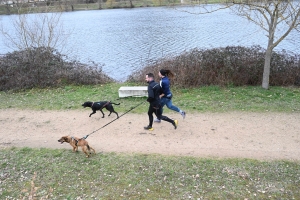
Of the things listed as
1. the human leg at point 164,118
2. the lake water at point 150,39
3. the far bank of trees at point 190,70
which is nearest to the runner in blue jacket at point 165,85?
the human leg at point 164,118

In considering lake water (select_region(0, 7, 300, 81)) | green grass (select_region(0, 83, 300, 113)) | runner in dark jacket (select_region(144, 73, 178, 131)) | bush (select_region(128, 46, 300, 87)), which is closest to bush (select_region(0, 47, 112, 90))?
green grass (select_region(0, 83, 300, 113))

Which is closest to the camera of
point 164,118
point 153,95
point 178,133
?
point 153,95

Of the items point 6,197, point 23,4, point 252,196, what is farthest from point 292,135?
point 23,4

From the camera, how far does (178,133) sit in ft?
27.5

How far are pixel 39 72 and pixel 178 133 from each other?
30.2 ft

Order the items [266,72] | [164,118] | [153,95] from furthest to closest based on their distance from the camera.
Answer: [266,72], [164,118], [153,95]

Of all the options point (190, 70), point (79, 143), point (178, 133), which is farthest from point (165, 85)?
point (190, 70)

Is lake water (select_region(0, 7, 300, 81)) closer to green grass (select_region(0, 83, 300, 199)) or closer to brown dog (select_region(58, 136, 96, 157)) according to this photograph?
brown dog (select_region(58, 136, 96, 157))

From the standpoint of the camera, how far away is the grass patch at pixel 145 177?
5.90 m

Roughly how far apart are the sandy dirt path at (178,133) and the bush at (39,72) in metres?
4.16

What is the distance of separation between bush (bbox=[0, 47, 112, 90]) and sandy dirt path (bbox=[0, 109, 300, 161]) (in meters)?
4.16

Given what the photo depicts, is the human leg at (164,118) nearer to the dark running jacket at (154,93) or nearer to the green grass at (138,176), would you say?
the dark running jacket at (154,93)

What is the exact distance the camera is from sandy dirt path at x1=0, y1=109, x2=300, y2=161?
Answer: 7418mm

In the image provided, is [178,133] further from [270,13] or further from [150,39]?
[150,39]
